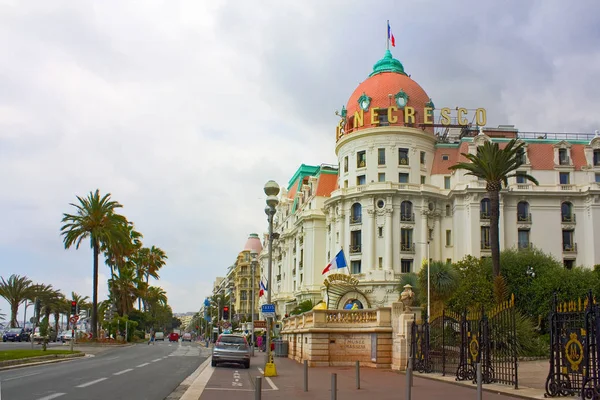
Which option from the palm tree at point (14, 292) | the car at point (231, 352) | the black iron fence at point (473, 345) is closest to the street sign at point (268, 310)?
the car at point (231, 352)

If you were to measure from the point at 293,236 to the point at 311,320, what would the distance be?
50.9m

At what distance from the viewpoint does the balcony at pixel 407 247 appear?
6184 centimetres

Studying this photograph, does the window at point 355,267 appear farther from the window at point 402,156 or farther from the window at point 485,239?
the window at point 485,239

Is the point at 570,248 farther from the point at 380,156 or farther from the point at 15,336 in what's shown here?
the point at 15,336

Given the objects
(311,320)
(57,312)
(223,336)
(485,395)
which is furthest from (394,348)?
(57,312)

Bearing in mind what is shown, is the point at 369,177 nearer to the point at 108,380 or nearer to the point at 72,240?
the point at 72,240

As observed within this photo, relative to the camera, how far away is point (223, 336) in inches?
1210

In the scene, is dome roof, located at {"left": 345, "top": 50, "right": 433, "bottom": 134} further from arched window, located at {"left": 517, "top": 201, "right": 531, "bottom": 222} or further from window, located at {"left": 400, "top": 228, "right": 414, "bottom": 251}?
arched window, located at {"left": 517, "top": 201, "right": 531, "bottom": 222}

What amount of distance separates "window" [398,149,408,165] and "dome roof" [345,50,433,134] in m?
2.68

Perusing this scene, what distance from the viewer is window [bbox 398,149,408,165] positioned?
205ft

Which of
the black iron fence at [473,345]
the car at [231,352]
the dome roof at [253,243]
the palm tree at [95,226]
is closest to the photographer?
the black iron fence at [473,345]

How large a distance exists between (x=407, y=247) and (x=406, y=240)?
72 centimetres

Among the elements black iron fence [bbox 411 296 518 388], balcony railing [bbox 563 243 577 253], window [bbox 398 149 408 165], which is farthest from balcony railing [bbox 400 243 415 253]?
black iron fence [bbox 411 296 518 388]

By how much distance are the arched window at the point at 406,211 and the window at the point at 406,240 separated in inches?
43.9
